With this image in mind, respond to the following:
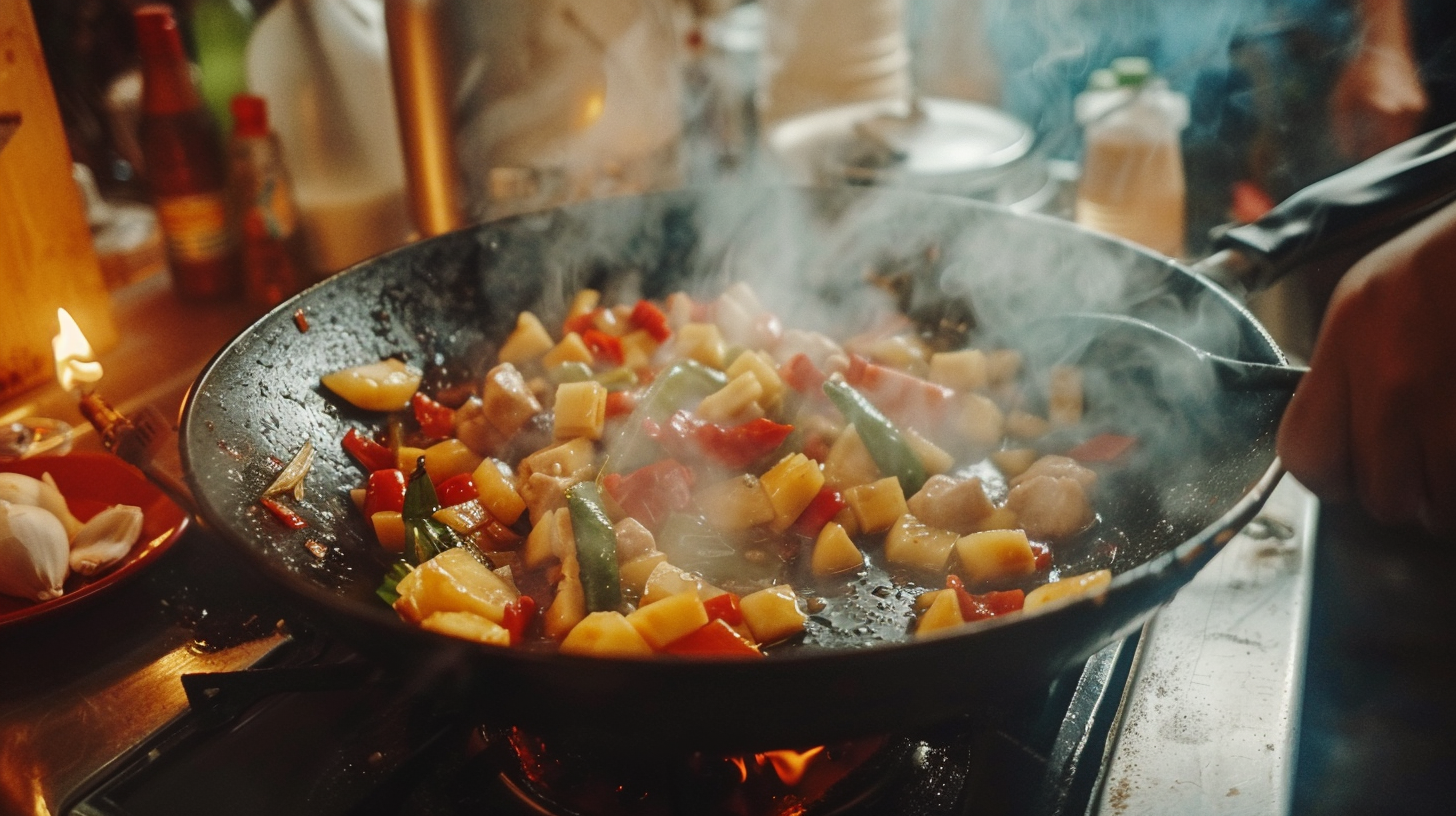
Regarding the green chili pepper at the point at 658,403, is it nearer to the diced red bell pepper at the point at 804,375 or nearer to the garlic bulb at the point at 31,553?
the diced red bell pepper at the point at 804,375

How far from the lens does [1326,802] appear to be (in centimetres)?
154

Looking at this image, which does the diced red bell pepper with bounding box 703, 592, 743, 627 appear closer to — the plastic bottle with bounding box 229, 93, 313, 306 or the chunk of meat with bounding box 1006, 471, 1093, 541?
the chunk of meat with bounding box 1006, 471, 1093, 541

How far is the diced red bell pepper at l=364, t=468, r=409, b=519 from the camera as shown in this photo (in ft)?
5.97

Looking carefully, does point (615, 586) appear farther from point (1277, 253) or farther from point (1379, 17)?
point (1379, 17)

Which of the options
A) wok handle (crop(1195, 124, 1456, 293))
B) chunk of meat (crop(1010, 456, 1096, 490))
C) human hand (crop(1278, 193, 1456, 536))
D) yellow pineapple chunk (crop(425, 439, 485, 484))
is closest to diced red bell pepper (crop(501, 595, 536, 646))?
yellow pineapple chunk (crop(425, 439, 485, 484))

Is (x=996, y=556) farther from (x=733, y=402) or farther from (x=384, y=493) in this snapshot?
(x=384, y=493)

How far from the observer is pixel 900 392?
218cm

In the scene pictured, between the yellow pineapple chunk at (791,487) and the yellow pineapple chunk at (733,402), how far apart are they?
213mm

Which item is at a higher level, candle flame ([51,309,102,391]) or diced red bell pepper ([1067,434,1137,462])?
candle flame ([51,309,102,391])

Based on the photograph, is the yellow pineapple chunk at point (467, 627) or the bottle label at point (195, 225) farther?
the bottle label at point (195, 225)

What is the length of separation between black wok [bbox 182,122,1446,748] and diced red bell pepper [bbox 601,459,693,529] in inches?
17.6

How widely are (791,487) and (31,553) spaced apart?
4.34 feet

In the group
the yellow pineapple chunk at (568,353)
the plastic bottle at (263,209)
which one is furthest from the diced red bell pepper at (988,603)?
the plastic bottle at (263,209)

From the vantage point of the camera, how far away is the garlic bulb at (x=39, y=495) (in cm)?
167
